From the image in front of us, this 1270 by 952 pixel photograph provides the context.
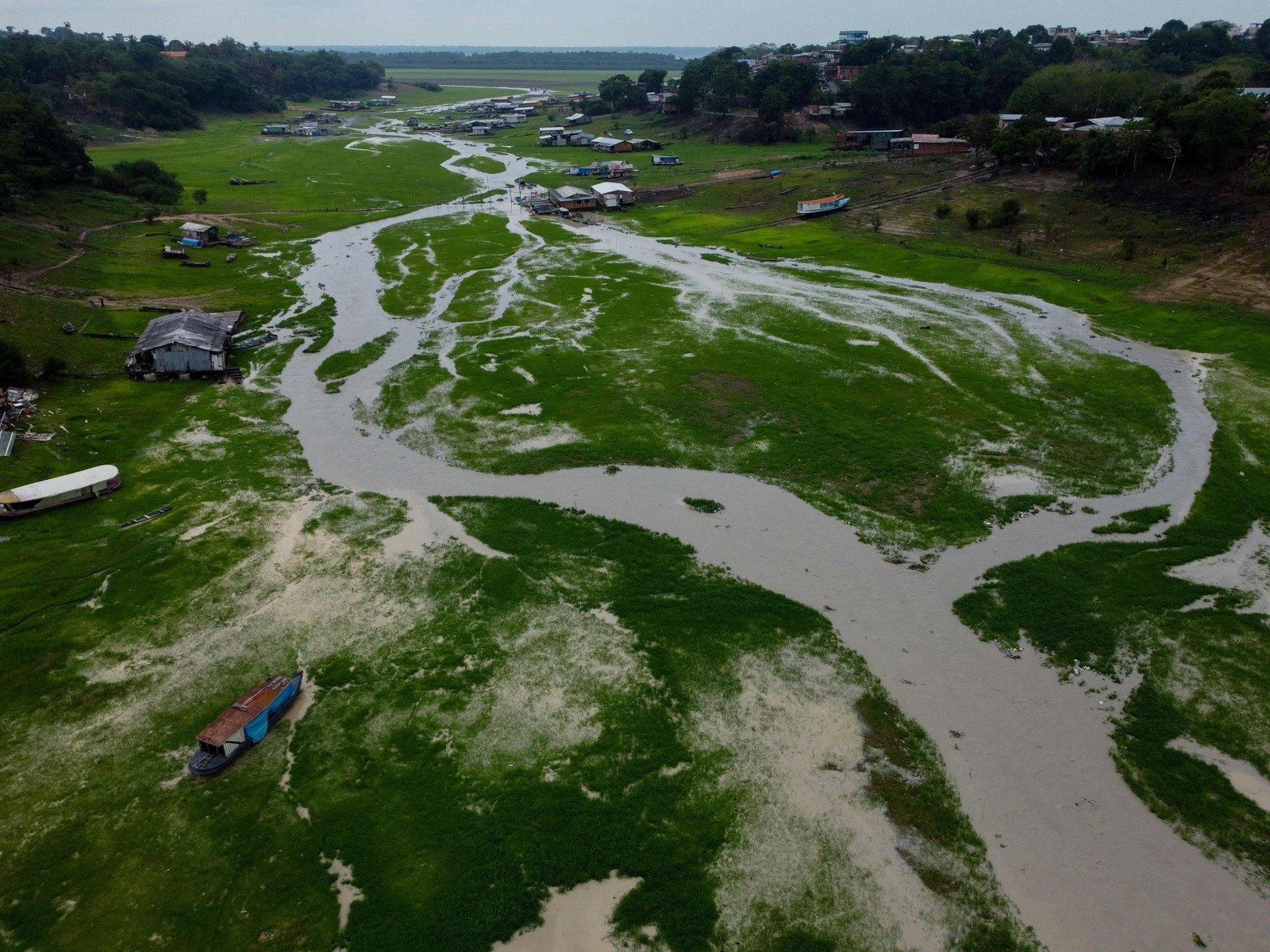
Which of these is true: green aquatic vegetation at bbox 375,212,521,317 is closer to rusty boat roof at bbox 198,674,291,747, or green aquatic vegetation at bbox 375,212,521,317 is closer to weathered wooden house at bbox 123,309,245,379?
weathered wooden house at bbox 123,309,245,379

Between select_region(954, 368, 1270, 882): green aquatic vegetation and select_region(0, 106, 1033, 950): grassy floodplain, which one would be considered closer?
select_region(0, 106, 1033, 950): grassy floodplain

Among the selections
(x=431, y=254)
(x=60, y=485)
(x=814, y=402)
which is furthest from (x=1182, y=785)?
(x=431, y=254)

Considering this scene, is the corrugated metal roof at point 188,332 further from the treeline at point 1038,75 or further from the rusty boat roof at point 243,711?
the treeline at point 1038,75

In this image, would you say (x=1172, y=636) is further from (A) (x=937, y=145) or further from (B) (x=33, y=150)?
(B) (x=33, y=150)

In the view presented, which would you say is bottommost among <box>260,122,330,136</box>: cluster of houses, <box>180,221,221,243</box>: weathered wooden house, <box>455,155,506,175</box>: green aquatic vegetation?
<box>180,221,221,243</box>: weathered wooden house

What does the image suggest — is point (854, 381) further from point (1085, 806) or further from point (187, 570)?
point (187, 570)

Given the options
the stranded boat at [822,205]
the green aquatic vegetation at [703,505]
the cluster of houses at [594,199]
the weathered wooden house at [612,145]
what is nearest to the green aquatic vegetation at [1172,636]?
the green aquatic vegetation at [703,505]

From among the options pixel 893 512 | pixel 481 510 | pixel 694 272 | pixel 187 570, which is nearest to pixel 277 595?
pixel 187 570

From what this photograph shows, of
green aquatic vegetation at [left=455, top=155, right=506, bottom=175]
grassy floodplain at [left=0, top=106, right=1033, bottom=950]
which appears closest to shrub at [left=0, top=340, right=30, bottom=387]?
grassy floodplain at [left=0, top=106, right=1033, bottom=950]
